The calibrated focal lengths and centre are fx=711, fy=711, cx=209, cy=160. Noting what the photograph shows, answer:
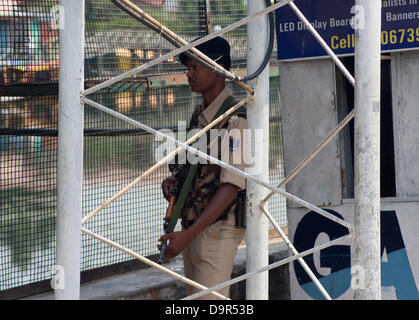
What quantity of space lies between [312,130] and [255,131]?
0.87 meters

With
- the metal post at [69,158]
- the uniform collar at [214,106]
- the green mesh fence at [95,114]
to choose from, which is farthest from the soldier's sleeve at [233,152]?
the green mesh fence at [95,114]

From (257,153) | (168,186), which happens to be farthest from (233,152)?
(168,186)

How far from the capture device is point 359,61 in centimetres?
280

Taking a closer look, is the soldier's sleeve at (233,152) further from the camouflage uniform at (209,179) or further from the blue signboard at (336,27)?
the blue signboard at (336,27)

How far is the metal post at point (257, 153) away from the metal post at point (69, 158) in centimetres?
106

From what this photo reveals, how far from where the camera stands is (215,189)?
3602 millimetres

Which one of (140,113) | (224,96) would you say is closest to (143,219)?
(140,113)

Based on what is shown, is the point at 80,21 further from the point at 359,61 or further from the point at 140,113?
the point at 140,113

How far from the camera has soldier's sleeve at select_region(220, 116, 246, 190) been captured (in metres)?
3.46

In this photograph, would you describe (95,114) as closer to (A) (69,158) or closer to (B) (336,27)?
(B) (336,27)

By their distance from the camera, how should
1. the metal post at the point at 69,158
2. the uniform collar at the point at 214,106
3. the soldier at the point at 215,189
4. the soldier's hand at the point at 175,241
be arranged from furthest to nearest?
the uniform collar at the point at 214,106 → the soldier at the point at 215,189 → the soldier's hand at the point at 175,241 → the metal post at the point at 69,158

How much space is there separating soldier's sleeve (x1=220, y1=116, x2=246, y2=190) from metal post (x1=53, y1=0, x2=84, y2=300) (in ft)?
2.91

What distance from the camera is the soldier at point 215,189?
3.51 metres
